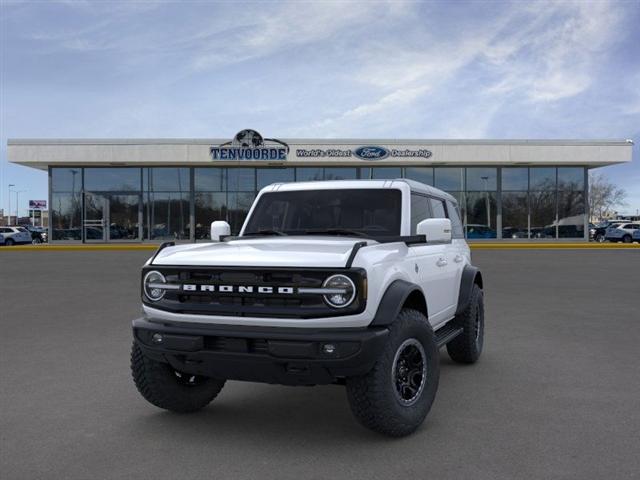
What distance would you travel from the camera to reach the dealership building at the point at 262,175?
3438 centimetres

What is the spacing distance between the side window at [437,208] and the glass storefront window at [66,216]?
33.7 metres

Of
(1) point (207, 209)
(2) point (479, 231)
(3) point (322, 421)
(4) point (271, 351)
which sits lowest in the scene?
(3) point (322, 421)

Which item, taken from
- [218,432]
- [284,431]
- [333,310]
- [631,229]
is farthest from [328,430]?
[631,229]

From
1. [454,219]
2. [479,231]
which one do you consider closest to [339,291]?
[454,219]

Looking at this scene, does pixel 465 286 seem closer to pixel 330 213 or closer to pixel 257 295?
pixel 330 213

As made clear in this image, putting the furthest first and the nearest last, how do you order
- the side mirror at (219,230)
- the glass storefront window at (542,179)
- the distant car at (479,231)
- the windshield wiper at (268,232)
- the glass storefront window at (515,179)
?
the glass storefront window at (542,179) → the glass storefront window at (515,179) → the distant car at (479,231) → the side mirror at (219,230) → the windshield wiper at (268,232)

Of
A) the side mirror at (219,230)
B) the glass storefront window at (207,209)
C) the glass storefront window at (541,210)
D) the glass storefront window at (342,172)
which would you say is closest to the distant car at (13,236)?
the glass storefront window at (207,209)

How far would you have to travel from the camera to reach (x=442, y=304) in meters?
5.49

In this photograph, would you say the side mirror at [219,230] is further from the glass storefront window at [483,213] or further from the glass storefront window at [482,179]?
the glass storefront window at [482,179]

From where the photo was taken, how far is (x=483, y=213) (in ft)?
122

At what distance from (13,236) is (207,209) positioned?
42.3ft

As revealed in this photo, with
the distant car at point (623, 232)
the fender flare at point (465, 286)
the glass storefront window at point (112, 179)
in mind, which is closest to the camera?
the fender flare at point (465, 286)

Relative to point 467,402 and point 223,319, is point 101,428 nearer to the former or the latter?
point 223,319

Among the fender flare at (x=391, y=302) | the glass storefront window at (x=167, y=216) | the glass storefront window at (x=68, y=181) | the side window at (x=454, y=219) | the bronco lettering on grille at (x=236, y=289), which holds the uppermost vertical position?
the glass storefront window at (x=68, y=181)
